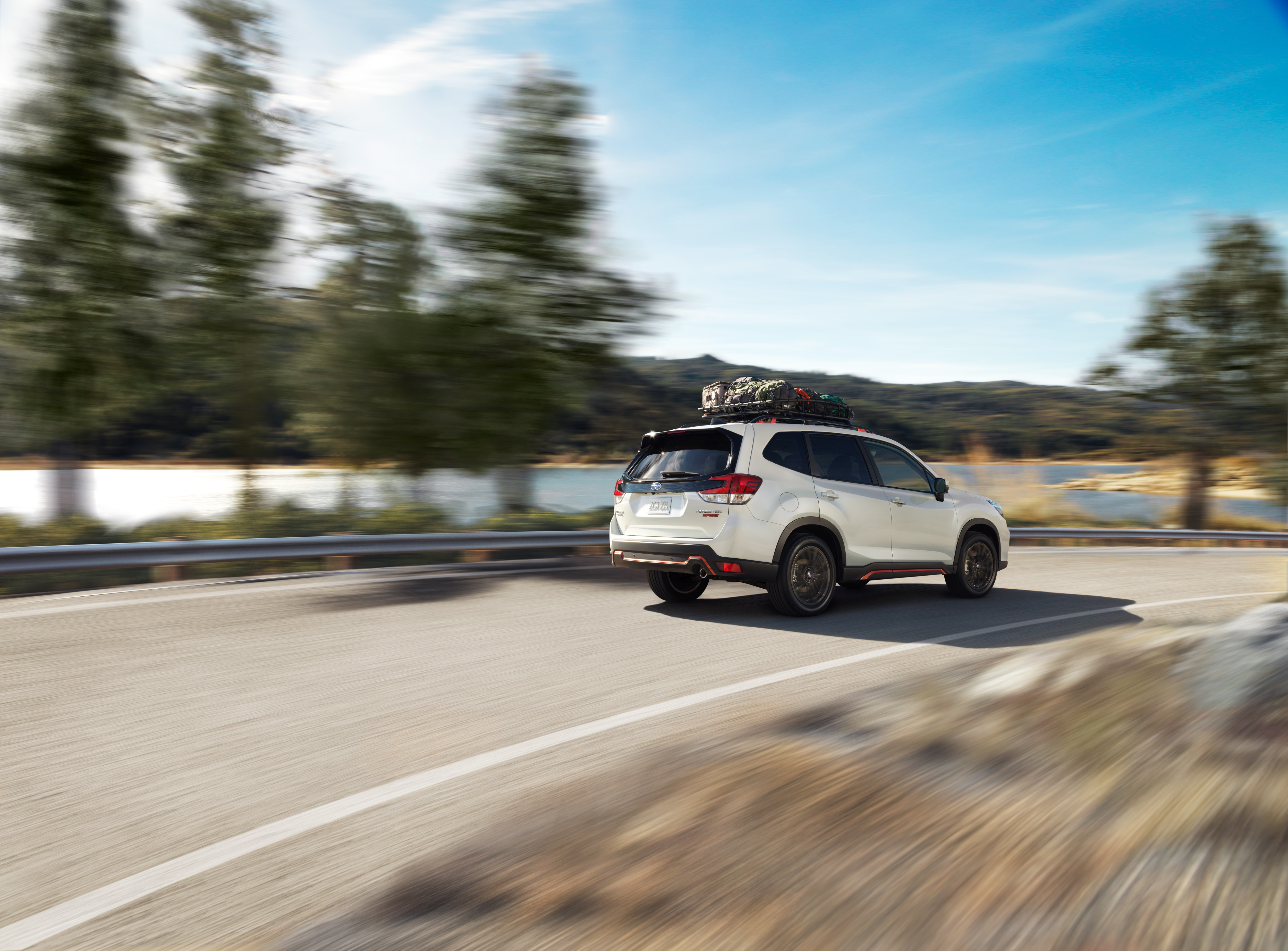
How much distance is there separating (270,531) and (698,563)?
27.9ft

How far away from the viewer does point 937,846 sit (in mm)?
2430

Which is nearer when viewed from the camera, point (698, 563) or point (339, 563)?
point (698, 563)

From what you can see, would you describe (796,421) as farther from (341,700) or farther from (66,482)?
(66,482)

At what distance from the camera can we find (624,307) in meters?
16.5

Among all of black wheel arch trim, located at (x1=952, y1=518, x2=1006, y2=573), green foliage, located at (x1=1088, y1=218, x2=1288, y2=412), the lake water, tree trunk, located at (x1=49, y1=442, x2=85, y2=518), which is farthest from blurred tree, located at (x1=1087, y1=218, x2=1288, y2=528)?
tree trunk, located at (x1=49, y1=442, x2=85, y2=518)

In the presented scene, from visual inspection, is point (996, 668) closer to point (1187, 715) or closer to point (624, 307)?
point (1187, 715)


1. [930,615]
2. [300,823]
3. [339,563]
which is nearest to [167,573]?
[339,563]

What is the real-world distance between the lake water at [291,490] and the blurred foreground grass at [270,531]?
0.31 meters

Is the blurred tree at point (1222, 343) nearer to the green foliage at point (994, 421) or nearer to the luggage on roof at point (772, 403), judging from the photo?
the green foliage at point (994, 421)

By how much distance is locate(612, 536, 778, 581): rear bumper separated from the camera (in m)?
7.35

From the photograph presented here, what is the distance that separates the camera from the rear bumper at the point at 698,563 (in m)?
7.35

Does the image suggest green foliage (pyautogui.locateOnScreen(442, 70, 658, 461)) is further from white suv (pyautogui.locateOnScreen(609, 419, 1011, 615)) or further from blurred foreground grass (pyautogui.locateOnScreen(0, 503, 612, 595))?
white suv (pyautogui.locateOnScreen(609, 419, 1011, 615))

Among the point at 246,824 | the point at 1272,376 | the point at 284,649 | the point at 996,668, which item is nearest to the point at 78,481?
the point at 284,649

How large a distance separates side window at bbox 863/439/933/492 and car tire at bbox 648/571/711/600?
2.02 metres
